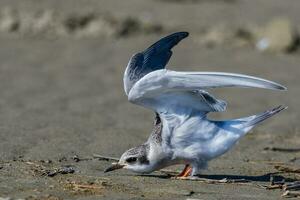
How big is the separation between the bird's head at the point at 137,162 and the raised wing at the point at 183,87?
0.30 meters

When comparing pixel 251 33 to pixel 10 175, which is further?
pixel 251 33

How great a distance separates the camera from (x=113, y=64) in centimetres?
1286

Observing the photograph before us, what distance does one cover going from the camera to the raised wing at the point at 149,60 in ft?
22.1

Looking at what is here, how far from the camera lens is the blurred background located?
28.2ft

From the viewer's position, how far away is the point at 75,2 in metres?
15.2

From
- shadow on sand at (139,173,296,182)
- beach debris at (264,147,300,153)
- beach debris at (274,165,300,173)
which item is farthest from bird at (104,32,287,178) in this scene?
beach debris at (264,147,300,153)

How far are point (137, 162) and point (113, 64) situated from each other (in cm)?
607

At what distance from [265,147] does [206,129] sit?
185 centimetres

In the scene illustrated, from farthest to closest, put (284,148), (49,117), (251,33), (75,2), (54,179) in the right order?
(75,2) → (251,33) → (49,117) → (284,148) → (54,179)

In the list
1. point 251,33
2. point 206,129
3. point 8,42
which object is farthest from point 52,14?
point 206,129

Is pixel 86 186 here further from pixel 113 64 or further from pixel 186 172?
pixel 113 64

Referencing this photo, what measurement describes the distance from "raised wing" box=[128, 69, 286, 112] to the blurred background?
83 centimetres

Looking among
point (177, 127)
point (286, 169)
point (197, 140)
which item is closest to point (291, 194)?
point (197, 140)

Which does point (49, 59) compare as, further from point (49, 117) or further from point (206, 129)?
point (206, 129)
